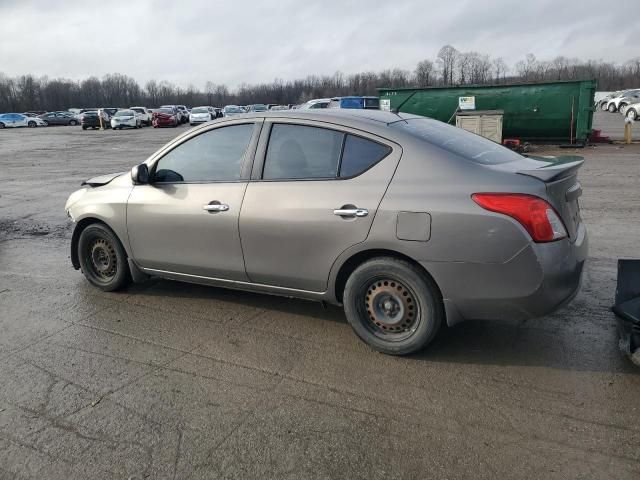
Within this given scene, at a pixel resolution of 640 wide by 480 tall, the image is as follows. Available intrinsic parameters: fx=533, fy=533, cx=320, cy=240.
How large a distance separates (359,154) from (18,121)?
63719 millimetres

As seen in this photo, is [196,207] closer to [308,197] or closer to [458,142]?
[308,197]

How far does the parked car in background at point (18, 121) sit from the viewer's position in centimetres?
5675

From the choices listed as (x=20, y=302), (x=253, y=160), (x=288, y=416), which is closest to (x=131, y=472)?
(x=288, y=416)

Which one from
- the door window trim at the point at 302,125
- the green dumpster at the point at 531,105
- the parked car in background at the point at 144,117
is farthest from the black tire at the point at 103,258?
the parked car in background at the point at 144,117

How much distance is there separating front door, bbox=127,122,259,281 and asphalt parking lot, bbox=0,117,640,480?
19.6 inches

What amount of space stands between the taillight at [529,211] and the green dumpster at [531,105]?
15.1 m

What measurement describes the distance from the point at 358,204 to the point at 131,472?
2.13 m

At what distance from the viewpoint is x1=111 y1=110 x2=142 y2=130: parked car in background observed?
1779 inches

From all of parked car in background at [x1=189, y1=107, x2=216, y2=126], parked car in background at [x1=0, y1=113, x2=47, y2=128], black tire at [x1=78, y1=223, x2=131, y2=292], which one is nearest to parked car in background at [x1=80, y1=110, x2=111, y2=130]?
parked car in background at [x1=189, y1=107, x2=216, y2=126]

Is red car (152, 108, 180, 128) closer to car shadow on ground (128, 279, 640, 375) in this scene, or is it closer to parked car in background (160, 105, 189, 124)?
parked car in background (160, 105, 189, 124)

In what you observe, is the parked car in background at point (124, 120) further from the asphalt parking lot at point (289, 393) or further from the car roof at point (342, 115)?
the car roof at point (342, 115)

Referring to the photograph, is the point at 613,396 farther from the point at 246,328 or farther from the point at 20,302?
the point at 20,302

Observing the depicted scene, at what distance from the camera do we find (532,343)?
391cm

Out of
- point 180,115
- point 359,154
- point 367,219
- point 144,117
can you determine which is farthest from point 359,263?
point 180,115
